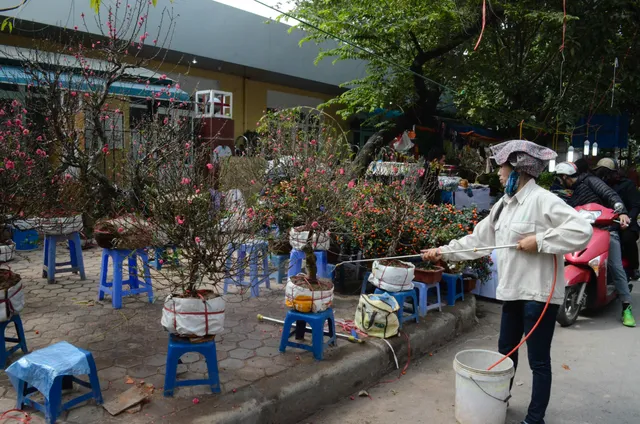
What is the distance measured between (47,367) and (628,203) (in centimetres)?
705

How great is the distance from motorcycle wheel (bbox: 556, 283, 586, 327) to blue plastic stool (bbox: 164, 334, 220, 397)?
421 centimetres

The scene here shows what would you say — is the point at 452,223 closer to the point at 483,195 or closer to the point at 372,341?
the point at 372,341

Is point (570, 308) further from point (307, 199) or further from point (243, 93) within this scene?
point (243, 93)

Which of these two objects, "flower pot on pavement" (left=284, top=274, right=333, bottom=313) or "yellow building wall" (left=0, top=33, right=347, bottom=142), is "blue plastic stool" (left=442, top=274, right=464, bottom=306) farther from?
"yellow building wall" (left=0, top=33, right=347, bottom=142)

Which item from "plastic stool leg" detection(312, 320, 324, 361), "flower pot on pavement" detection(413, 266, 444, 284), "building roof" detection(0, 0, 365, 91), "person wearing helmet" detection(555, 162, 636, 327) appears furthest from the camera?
"building roof" detection(0, 0, 365, 91)

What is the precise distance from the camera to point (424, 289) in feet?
17.4

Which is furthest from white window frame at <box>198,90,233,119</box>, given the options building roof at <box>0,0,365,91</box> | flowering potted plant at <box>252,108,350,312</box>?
flowering potted plant at <box>252,108,350,312</box>

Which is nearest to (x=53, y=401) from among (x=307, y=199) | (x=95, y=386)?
(x=95, y=386)

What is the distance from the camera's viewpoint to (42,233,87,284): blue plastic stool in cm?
598

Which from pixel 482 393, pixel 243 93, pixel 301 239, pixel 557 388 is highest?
pixel 243 93

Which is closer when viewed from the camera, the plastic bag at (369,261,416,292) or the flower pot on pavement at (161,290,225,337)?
the flower pot on pavement at (161,290,225,337)

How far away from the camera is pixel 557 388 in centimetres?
421

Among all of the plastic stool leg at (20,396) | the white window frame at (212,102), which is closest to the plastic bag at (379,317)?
the plastic stool leg at (20,396)

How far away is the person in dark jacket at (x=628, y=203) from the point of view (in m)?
6.46
